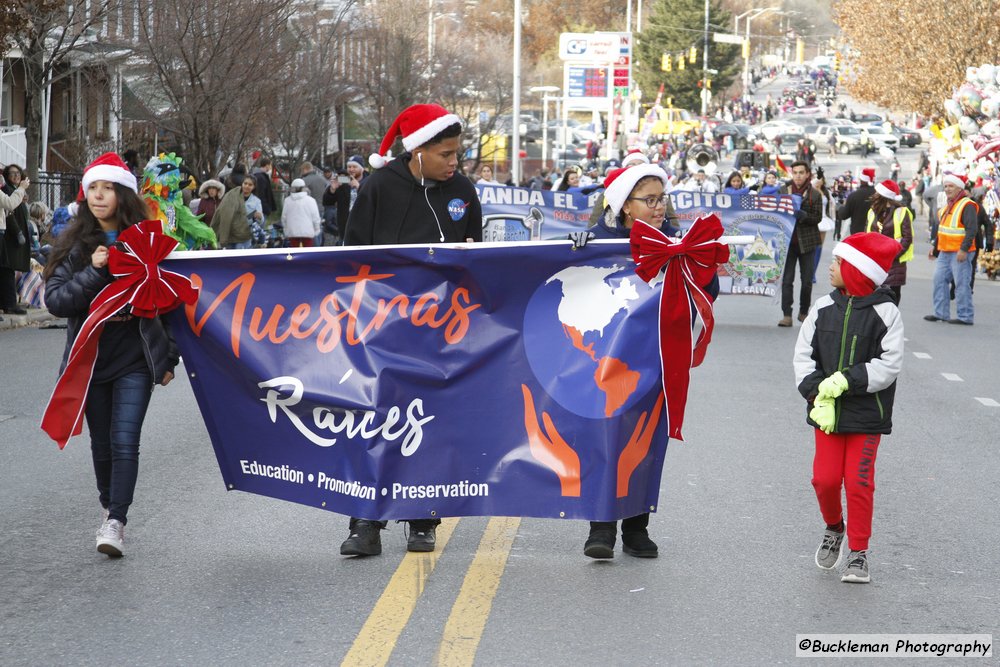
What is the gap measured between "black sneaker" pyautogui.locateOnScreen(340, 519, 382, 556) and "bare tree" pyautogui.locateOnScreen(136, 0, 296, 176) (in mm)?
15526

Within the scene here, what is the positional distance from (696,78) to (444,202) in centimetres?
10787

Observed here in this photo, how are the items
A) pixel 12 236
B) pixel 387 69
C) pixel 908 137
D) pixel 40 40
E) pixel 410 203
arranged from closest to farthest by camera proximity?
pixel 410 203, pixel 12 236, pixel 40 40, pixel 387 69, pixel 908 137

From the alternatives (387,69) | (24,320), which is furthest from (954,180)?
(387,69)

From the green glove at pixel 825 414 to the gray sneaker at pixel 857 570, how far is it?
1.71 ft

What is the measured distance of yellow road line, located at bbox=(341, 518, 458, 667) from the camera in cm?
500

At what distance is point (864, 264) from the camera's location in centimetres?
613

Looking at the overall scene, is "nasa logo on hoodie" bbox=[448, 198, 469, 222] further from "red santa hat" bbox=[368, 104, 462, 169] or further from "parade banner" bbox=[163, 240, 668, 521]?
"parade banner" bbox=[163, 240, 668, 521]

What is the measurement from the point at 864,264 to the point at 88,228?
3.26m

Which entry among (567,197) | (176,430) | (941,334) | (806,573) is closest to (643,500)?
(806,573)

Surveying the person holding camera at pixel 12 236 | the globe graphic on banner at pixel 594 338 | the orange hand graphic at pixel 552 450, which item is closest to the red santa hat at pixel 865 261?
Result: the globe graphic on banner at pixel 594 338

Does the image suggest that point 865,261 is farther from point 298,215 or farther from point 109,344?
point 298,215

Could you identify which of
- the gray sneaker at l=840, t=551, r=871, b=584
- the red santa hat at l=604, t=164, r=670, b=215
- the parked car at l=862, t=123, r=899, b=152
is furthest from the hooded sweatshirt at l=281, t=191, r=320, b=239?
the parked car at l=862, t=123, r=899, b=152

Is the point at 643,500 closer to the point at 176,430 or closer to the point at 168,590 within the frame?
the point at 168,590

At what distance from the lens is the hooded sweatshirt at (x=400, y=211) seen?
674 centimetres
